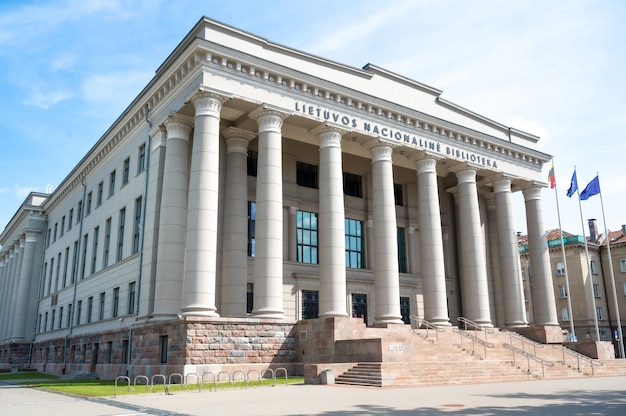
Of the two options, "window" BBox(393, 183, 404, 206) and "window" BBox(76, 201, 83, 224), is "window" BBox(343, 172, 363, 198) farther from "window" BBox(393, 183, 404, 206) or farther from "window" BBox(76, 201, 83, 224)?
"window" BBox(76, 201, 83, 224)

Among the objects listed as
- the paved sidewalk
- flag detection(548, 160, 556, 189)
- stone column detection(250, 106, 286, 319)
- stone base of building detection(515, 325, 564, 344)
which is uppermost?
flag detection(548, 160, 556, 189)

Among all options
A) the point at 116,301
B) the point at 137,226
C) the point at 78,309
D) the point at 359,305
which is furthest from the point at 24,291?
the point at 359,305

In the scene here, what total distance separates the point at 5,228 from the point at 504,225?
5953 centimetres

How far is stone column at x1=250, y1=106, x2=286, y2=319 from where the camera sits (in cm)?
2758

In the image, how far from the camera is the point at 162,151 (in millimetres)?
31859

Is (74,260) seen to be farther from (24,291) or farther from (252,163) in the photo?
(252,163)

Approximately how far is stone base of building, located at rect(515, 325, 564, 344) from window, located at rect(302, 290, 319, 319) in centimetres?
1478

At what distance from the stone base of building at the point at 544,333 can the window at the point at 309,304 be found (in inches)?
582

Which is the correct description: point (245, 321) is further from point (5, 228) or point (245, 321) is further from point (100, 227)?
point (5, 228)

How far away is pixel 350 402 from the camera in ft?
49.9

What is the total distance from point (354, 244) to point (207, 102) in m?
16.5

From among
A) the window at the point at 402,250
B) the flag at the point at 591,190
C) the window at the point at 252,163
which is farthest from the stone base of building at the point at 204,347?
the flag at the point at 591,190

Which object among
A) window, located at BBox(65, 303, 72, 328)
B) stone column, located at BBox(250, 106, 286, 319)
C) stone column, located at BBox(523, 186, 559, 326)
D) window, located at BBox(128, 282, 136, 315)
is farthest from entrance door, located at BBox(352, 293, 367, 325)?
window, located at BBox(65, 303, 72, 328)

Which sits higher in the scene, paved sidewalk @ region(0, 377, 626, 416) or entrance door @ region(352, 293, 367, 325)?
entrance door @ region(352, 293, 367, 325)
